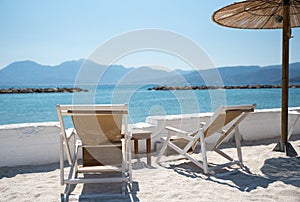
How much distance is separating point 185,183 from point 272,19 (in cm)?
322

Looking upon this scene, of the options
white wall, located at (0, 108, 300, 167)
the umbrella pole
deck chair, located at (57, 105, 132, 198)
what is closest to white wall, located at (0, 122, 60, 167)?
white wall, located at (0, 108, 300, 167)

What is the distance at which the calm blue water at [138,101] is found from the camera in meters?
25.5

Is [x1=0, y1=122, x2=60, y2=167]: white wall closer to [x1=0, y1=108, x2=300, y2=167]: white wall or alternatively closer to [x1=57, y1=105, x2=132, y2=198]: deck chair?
[x1=0, y1=108, x2=300, y2=167]: white wall

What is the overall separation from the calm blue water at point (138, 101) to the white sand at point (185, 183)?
13.1 m

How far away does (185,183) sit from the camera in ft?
8.59

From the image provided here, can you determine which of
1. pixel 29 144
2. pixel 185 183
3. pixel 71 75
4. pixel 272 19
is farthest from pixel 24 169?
pixel 71 75

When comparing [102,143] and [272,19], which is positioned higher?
[272,19]

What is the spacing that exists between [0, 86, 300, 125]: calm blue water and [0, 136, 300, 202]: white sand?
517 inches

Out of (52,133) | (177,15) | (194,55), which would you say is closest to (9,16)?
(177,15)

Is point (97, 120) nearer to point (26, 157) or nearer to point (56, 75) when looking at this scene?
point (26, 157)

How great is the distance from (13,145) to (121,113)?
5.16ft

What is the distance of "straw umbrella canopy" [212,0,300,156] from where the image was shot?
149 inches

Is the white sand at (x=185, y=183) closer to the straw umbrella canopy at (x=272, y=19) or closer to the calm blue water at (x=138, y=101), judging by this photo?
the straw umbrella canopy at (x=272, y=19)

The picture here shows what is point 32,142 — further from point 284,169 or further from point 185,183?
point 284,169
